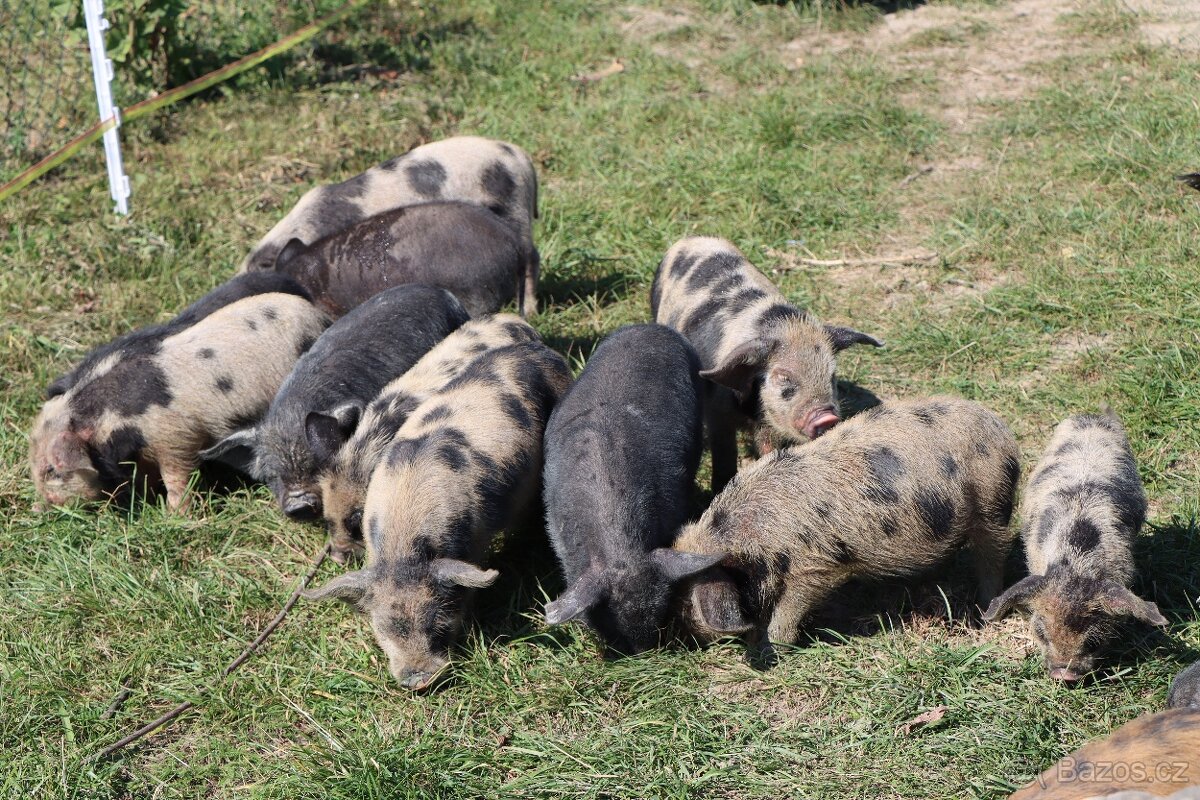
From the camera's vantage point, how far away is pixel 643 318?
8.06m

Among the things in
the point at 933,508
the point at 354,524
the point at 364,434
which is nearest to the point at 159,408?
the point at 364,434

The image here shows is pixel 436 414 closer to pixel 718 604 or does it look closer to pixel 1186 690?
pixel 718 604

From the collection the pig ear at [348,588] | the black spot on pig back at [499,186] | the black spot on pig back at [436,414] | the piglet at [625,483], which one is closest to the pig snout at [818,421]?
the piglet at [625,483]

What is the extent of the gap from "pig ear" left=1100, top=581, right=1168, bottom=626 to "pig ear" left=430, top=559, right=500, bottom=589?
2548 millimetres

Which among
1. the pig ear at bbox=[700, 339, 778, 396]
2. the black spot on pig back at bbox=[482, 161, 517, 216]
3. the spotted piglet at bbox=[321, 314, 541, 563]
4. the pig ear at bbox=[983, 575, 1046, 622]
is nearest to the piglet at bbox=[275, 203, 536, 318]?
the black spot on pig back at bbox=[482, 161, 517, 216]

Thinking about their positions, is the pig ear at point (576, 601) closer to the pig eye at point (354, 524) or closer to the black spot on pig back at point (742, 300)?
the pig eye at point (354, 524)

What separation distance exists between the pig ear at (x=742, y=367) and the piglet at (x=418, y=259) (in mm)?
1884

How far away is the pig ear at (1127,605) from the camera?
472 cm

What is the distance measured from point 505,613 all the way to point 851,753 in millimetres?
1799

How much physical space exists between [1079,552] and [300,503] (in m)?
3.83

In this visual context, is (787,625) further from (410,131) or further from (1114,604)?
(410,131)

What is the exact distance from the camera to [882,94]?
1056 cm

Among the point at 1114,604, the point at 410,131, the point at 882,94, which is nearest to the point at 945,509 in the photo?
the point at 1114,604

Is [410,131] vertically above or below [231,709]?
above
